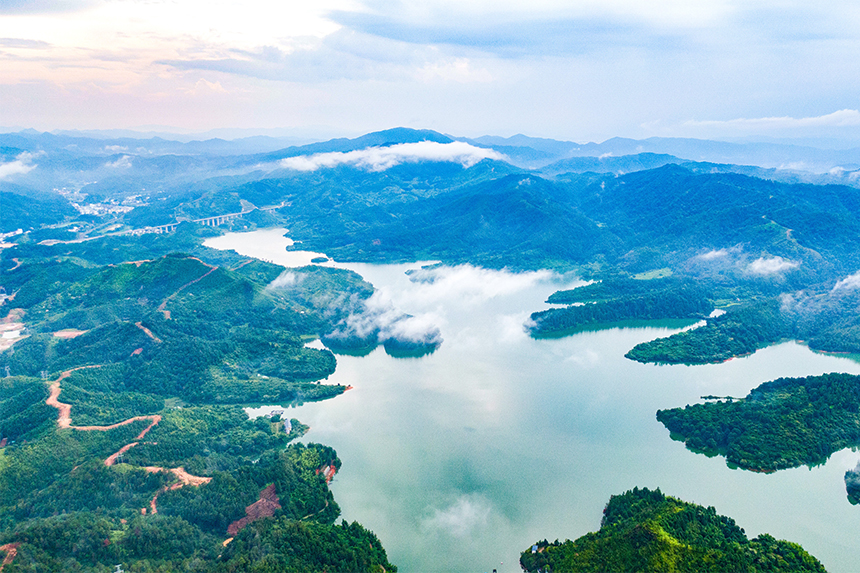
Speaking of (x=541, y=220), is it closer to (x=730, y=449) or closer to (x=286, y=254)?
(x=286, y=254)

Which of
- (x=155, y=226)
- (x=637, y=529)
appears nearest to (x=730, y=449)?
(x=637, y=529)

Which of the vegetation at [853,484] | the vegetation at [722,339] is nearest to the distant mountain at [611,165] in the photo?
the vegetation at [722,339]

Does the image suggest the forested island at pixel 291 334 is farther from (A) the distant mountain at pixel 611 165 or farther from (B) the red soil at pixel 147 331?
(A) the distant mountain at pixel 611 165

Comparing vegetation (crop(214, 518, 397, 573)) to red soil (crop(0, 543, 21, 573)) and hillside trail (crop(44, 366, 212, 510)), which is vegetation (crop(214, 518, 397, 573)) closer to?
hillside trail (crop(44, 366, 212, 510))

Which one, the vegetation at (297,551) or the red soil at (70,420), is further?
the red soil at (70,420)

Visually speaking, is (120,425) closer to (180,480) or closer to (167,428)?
(167,428)
